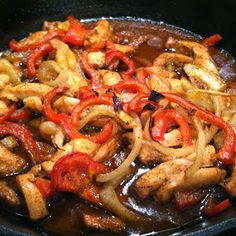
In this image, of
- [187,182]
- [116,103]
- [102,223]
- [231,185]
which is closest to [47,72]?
[116,103]

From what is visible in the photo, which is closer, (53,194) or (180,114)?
(53,194)

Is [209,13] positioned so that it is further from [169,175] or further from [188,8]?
[169,175]

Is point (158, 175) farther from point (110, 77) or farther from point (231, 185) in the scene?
point (110, 77)

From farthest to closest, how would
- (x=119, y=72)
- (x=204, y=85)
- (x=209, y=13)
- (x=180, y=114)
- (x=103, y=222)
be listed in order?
(x=209, y=13) → (x=119, y=72) → (x=204, y=85) → (x=180, y=114) → (x=103, y=222)

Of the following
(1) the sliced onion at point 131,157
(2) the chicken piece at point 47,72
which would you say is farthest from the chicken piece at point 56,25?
(1) the sliced onion at point 131,157

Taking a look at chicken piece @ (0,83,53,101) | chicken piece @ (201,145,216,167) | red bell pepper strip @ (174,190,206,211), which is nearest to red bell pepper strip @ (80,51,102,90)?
chicken piece @ (0,83,53,101)

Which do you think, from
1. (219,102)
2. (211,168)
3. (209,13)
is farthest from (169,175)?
(209,13)

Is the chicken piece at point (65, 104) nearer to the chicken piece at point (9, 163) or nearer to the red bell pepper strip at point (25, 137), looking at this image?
the red bell pepper strip at point (25, 137)

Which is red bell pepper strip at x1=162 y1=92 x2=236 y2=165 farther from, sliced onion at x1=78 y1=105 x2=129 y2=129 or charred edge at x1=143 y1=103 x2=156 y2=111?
sliced onion at x1=78 y1=105 x2=129 y2=129
